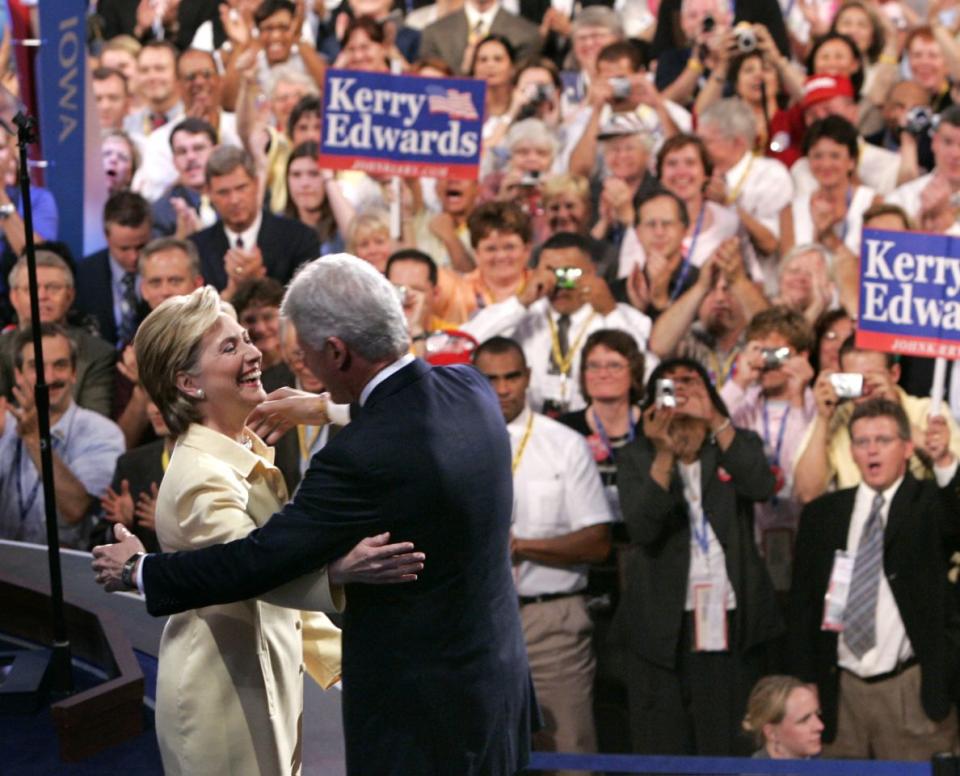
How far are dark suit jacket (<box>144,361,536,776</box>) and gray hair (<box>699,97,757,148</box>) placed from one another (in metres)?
4.57

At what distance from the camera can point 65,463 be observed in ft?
19.0

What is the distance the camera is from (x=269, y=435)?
3.29 m

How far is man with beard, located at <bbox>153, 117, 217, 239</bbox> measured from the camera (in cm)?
735

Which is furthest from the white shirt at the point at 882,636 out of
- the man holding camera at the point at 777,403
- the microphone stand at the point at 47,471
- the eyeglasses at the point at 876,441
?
the microphone stand at the point at 47,471

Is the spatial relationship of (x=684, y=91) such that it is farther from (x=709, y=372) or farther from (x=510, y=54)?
(x=709, y=372)

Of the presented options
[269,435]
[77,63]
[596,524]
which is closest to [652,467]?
[596,524]

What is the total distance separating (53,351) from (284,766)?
315cm

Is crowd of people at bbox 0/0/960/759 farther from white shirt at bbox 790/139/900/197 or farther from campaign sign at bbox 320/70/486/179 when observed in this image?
campaign sign at bbox 320/70/486/179

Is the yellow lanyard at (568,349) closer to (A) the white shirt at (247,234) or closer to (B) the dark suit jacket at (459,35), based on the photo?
(A) the white shirt at (247,234)

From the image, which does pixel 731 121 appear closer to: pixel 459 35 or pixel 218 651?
pixel 459 35

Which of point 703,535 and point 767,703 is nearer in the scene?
point 767,703

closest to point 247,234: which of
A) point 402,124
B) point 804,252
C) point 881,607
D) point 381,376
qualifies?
point 402,124

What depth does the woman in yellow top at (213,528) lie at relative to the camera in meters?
2.89

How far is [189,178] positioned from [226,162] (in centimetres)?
67
